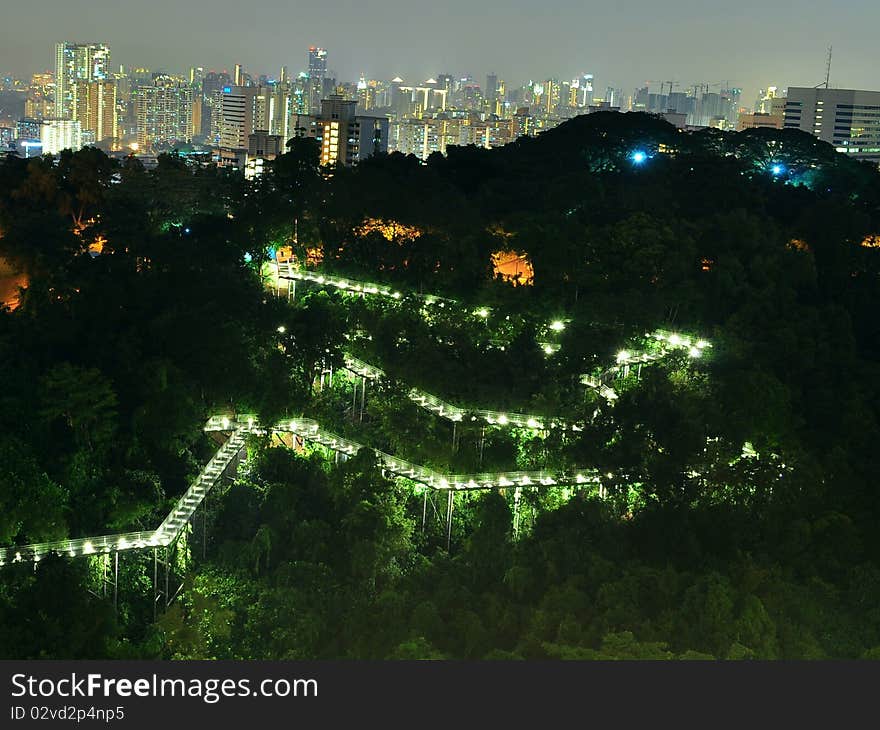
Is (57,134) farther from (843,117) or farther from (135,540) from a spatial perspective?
(135,540)

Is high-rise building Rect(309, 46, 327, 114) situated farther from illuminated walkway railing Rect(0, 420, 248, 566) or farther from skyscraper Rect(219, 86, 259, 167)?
illuminated walkway railing Rect(0, 420, 248, 566)

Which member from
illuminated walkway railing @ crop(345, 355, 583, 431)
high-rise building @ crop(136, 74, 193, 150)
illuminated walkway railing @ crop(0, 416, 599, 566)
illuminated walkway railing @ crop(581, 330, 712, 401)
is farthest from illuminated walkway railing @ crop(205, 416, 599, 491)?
high-rise building @ crop(136, 74, 193, 150)

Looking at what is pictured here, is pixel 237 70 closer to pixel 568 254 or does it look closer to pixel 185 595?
pixel 568 254

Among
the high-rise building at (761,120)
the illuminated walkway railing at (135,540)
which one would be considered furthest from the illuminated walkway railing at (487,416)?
the high-rise building at (761,120)

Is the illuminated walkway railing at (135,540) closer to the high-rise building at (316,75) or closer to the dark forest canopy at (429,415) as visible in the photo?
the dark forest canopy at (429,415)

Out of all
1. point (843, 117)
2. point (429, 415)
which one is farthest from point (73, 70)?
point (429, 415)
